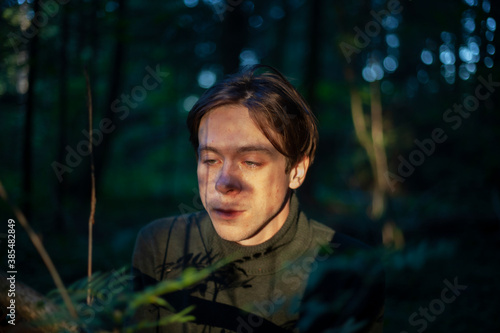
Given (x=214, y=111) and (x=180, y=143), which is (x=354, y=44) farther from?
(x=180, y=143)

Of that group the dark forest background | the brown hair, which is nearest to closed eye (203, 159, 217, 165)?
the brown hair

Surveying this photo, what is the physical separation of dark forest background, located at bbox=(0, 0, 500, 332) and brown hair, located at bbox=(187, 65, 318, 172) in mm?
832

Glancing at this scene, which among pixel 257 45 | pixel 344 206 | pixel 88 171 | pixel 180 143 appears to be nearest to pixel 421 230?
pixel 344 206

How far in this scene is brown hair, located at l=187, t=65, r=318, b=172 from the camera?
2.12m

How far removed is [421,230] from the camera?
768cm

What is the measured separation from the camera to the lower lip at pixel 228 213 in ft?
6.48

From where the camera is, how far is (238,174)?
6.46 feet

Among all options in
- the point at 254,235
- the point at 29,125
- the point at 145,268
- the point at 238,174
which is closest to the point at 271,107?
the point at 238,174

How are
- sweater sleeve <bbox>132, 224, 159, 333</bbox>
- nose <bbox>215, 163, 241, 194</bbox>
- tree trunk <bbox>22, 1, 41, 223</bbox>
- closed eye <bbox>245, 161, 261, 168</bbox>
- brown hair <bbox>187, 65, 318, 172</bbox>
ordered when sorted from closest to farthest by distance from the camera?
nose <bbox>215, 163, 241, 194</bbox>
closed eye <bbox>245, 161, 261, 168</bbox>
brown hair <bbox>187, 65, 318, 172</bbox>
sweater sleeve <bbox>132, 224, 159, 333</bbox>
tree trunk <bbox>22, 1, 41, 223</bbox>

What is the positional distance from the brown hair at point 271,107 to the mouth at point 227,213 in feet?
1.51

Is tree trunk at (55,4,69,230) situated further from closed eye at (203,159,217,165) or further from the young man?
closed eye at (203,159,217,165)

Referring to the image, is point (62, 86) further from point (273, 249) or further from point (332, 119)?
point (332, 119)

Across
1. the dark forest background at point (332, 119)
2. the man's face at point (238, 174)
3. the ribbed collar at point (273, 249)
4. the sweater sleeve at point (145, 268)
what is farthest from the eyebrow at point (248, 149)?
the sweater sleeve at point (145, 268)

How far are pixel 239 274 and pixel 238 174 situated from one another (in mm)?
709
